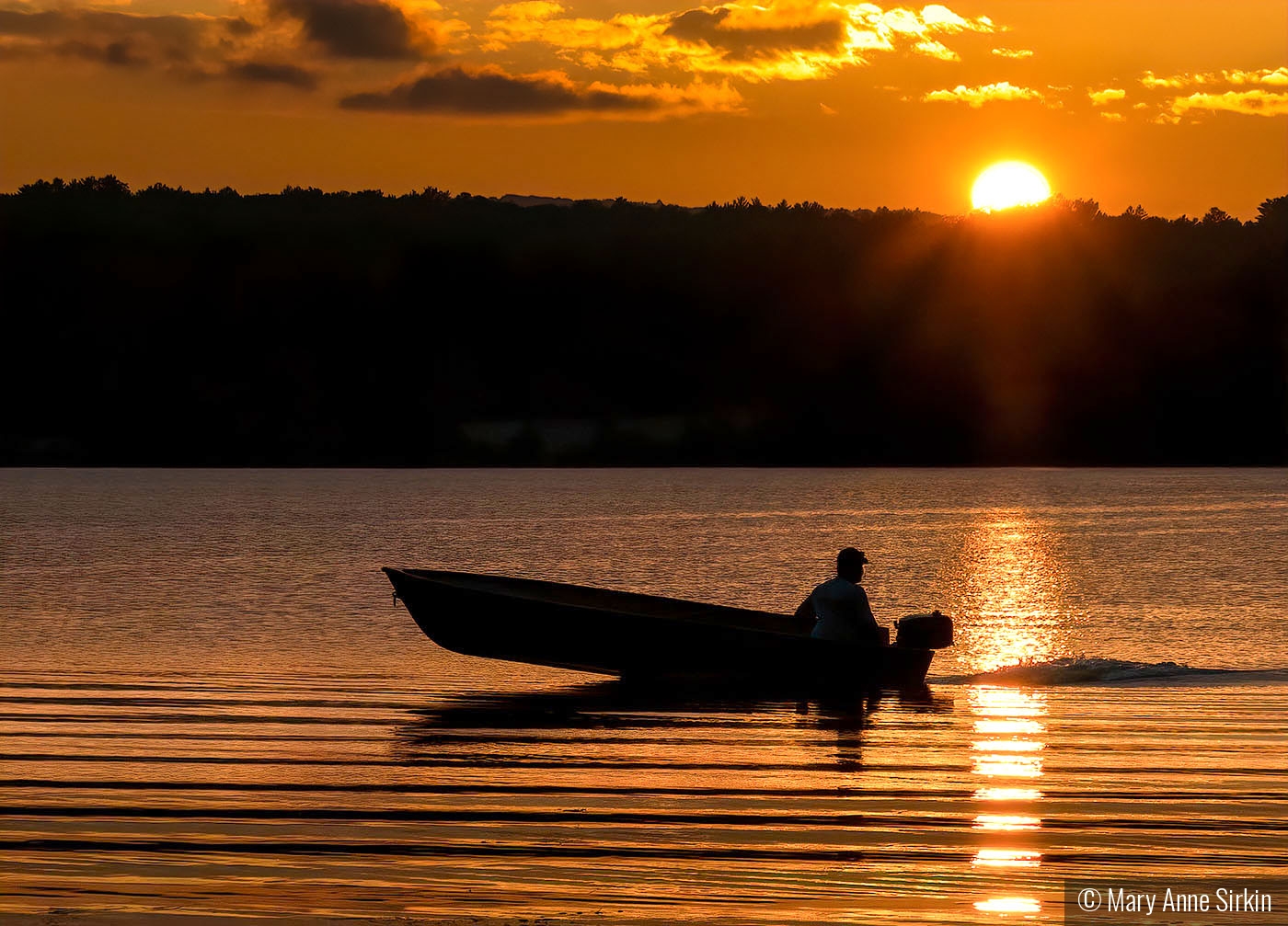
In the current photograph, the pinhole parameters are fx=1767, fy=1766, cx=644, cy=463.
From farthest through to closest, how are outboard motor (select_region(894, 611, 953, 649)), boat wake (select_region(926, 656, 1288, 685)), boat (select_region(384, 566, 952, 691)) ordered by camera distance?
boat wake (select_region(926, 656, 1288, 685))
outboard motor (select_region(894, 611, 953, 649))
boat (select_region(384, 566, 952, 691))

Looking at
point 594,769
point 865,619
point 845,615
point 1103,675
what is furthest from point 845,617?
point 594,769

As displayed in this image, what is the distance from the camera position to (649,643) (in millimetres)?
20359

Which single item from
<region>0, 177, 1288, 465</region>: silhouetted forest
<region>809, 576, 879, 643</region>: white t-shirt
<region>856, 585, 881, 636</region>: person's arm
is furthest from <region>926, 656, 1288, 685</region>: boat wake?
<region>0, 177, 1288, 465</region>: silhouetted forest

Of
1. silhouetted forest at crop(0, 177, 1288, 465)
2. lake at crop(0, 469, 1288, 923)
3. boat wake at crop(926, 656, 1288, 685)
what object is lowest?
lake at crop(0, 469, 1288, 923)

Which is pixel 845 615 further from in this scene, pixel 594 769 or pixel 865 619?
pixel 594 769

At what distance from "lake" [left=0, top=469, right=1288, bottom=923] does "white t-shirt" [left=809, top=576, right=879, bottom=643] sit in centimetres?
88

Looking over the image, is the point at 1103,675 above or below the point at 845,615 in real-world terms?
below

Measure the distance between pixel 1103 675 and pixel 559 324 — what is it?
138 metres

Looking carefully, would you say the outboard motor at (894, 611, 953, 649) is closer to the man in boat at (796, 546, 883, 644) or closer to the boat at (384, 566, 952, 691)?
the boat at (384, 566, 952, 691)

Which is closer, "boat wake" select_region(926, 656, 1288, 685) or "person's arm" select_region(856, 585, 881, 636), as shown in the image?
"person's arm" select_region(856, 585, 881, 636)

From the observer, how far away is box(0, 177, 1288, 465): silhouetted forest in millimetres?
153000

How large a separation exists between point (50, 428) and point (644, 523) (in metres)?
97.2

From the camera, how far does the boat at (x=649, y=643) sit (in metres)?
19.9

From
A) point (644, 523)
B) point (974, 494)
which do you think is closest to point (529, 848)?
point (644, 523)
